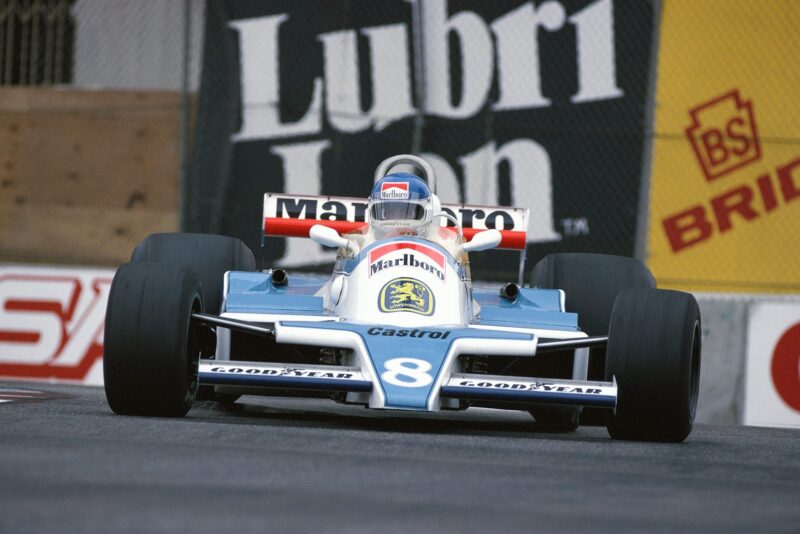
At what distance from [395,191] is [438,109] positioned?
4.99m

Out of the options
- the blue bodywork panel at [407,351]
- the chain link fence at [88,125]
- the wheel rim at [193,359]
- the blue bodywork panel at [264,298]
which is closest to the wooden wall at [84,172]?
the chain link fence at [88,125]

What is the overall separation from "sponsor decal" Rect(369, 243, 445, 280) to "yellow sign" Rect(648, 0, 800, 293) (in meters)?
5.62

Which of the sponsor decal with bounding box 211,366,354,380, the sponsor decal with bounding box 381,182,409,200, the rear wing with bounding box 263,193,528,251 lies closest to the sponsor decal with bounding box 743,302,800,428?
the rear wing with bounding box 263,193,528,251

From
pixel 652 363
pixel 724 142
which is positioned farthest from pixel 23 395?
pixel 724 142

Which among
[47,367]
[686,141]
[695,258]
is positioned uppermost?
[686,141]

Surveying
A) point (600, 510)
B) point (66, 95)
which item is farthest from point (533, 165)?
point (600, 510)

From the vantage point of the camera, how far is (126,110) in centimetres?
1318

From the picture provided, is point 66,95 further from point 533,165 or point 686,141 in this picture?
point 686,141

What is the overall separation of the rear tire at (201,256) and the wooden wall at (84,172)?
5.00m

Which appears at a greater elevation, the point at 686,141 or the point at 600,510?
the point at 686,141

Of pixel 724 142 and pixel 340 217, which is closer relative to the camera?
pixel 340 217

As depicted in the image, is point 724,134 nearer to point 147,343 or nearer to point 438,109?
point 438,109

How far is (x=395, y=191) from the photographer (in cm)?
771

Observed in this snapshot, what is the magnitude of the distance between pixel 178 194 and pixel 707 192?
4440 mm
